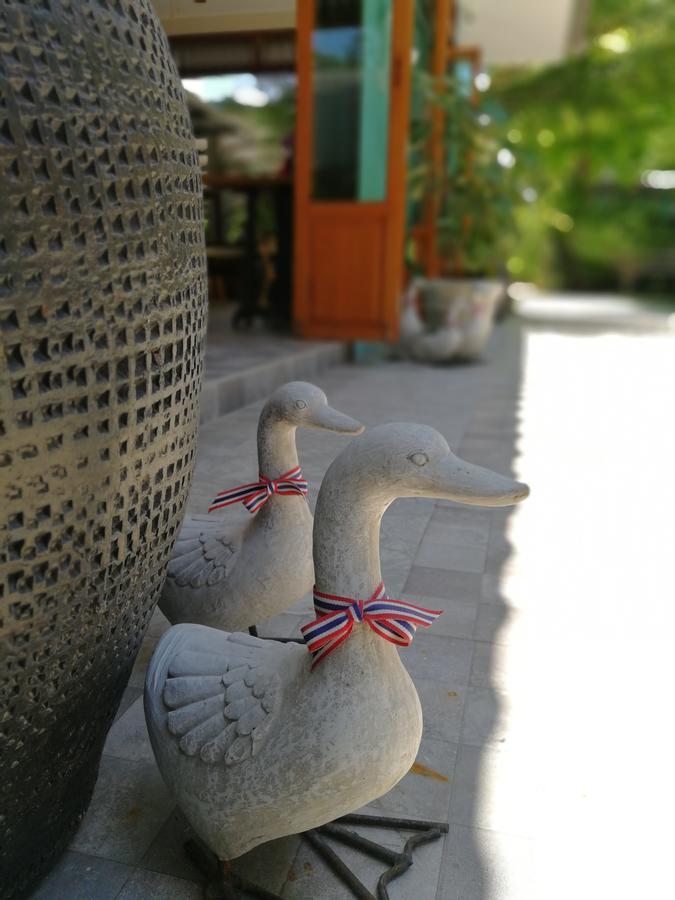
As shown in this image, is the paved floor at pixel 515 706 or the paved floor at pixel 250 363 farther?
the paved floor at pixel 250 363

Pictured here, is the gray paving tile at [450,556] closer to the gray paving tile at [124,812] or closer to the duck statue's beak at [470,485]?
the gray paving tile at [124,812]

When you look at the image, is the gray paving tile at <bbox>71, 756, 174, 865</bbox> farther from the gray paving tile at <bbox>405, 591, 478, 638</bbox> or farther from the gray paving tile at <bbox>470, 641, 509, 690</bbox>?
the gray paving tile at <bbox>405, 591, 478, 638</bbox>

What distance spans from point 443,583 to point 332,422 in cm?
123

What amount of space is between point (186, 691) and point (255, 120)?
810 cm

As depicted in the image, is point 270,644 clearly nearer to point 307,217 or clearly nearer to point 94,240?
point 94,240

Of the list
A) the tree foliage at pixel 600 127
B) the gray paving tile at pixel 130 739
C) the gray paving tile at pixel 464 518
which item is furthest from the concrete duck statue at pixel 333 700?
the tree foliage at pixel 600 127

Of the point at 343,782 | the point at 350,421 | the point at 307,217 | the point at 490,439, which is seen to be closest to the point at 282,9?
the point at 307,217

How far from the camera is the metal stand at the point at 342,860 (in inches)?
54.7

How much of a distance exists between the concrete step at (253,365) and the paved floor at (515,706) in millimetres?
180

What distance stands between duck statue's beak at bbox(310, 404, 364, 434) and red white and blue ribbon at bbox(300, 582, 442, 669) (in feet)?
1.49

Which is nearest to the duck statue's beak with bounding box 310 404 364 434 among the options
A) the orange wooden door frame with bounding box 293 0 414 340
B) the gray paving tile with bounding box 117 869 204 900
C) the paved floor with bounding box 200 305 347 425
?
the gray paving tile with bounding box 117 869 204 900

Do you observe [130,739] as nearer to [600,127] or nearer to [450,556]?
[450,556]

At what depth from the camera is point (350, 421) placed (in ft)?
5.57

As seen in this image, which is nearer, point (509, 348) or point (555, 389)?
point (555, 389)
